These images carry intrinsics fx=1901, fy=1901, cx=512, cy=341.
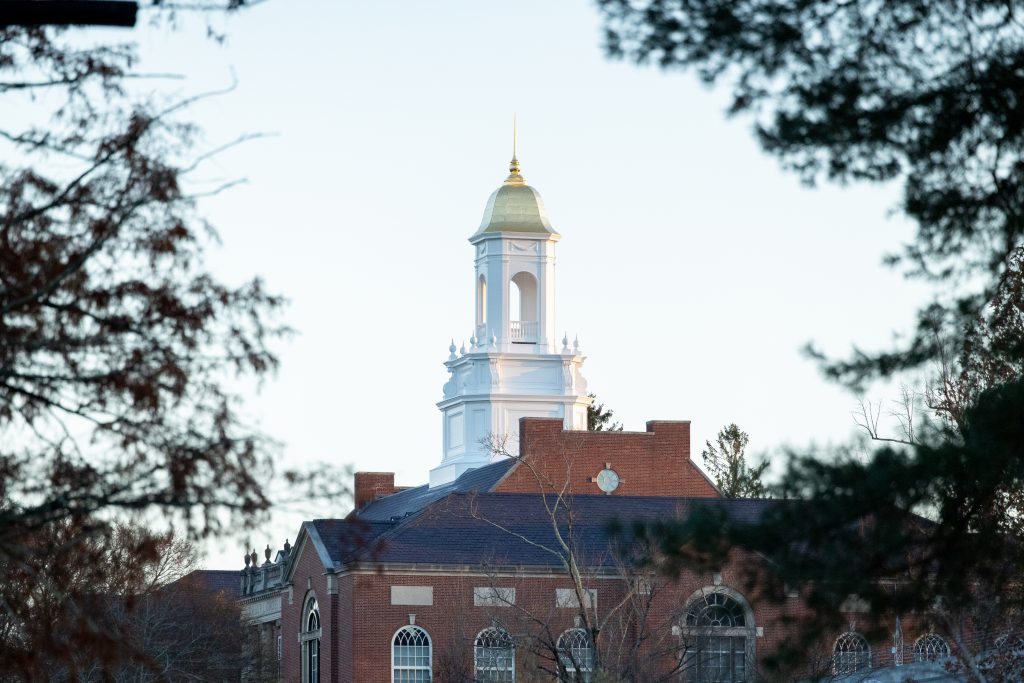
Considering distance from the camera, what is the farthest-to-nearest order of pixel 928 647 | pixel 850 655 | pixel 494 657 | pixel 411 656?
pixel 411 656 → pixel 928 647 → pixel 494 657 → pixel 850 655

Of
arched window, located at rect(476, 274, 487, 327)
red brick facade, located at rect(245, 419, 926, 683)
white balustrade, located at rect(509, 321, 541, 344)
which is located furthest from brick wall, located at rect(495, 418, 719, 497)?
arched window, located at rect(476, 274, 487, 327)

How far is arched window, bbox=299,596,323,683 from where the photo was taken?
56.8 m

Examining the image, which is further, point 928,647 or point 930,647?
point 930,647

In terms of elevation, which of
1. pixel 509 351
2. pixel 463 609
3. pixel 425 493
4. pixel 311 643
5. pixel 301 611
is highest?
pixel 509 351

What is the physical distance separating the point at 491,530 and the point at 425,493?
44.6 ft

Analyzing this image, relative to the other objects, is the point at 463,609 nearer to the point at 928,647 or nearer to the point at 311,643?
the point at 311,643

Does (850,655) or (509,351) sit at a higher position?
(509,351)

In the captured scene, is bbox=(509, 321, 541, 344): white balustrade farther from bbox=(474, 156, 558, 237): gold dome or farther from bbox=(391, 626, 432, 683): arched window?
bbox=(391, 626, 432, 683): arched window

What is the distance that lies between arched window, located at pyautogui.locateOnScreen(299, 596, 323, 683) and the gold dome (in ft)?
85.7

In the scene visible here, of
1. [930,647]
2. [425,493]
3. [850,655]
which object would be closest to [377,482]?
[425,493]

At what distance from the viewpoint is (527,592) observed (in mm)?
52188

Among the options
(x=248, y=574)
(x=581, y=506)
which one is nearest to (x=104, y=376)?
(x=581, y=506)

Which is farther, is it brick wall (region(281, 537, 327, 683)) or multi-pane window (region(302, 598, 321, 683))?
multi-pane window (region(302, 598, 321, 683))

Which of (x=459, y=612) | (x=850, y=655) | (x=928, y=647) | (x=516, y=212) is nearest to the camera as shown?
(x=850, y=655)
